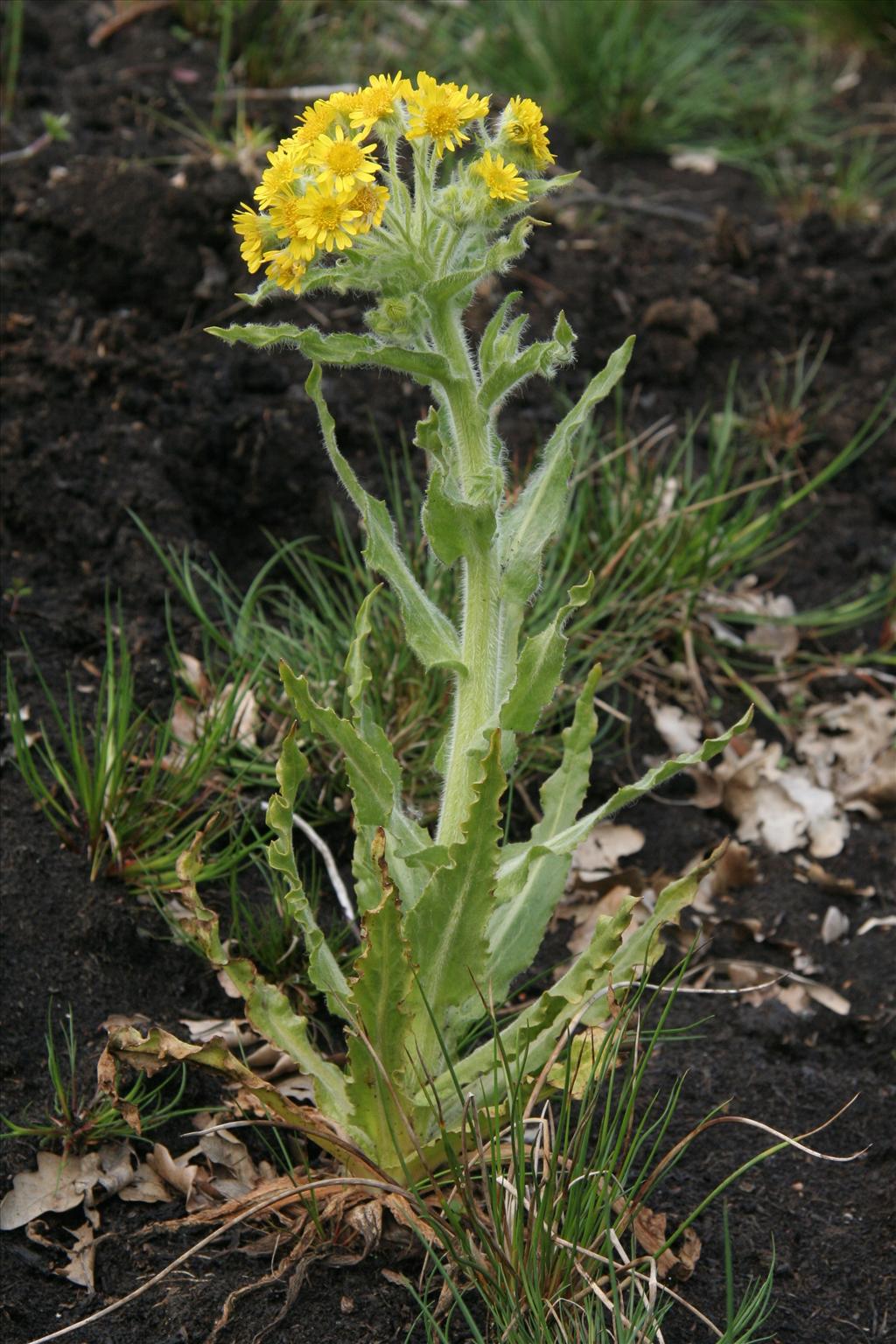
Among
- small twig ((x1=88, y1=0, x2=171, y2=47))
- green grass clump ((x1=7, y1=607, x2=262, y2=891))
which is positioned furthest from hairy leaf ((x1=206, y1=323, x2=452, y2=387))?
small twig ((x1=88, y1=0, x2=171, y2=47))

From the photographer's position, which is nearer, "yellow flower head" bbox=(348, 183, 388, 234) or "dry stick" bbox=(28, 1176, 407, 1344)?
"yellow flower head" bbox=(348, 183, 388, 234)

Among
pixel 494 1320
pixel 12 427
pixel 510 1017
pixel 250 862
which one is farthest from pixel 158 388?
pixel 494 1320

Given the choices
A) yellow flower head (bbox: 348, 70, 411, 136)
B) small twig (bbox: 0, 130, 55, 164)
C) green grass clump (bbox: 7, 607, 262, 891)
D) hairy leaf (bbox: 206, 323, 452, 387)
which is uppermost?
small twig (bbox: 0, 130, 55, 164)

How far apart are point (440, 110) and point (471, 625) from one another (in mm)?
736

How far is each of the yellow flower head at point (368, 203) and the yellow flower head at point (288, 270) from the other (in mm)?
104

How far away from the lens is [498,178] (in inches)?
71.9

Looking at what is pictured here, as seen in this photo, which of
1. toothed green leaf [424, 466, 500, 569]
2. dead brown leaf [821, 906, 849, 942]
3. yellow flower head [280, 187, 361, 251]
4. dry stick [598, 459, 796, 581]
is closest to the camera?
yellow flower head [280, 187, 361, 251]

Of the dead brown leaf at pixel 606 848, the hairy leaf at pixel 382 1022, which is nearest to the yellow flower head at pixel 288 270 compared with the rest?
the hairy leaf at pixel 382 1022

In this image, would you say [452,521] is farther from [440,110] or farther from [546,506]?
[440,110]

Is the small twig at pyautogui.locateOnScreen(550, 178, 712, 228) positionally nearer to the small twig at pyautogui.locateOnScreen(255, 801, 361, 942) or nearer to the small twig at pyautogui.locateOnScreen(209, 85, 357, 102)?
the small twig at pyautogui.locateOnScreen(209, 85, 357, 102)

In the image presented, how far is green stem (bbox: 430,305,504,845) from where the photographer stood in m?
2.00

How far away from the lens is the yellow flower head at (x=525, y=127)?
188 cm

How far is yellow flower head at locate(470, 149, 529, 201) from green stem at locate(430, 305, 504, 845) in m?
0.19

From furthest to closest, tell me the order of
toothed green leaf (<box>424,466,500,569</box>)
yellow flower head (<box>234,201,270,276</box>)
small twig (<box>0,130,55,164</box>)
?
1. small twig (<box>0,130,55,164</box>)
2. toothed green leaf (<box>424,466,500,569</box>)
3. yellow flower head (<box>234,201,270,276</box>)
